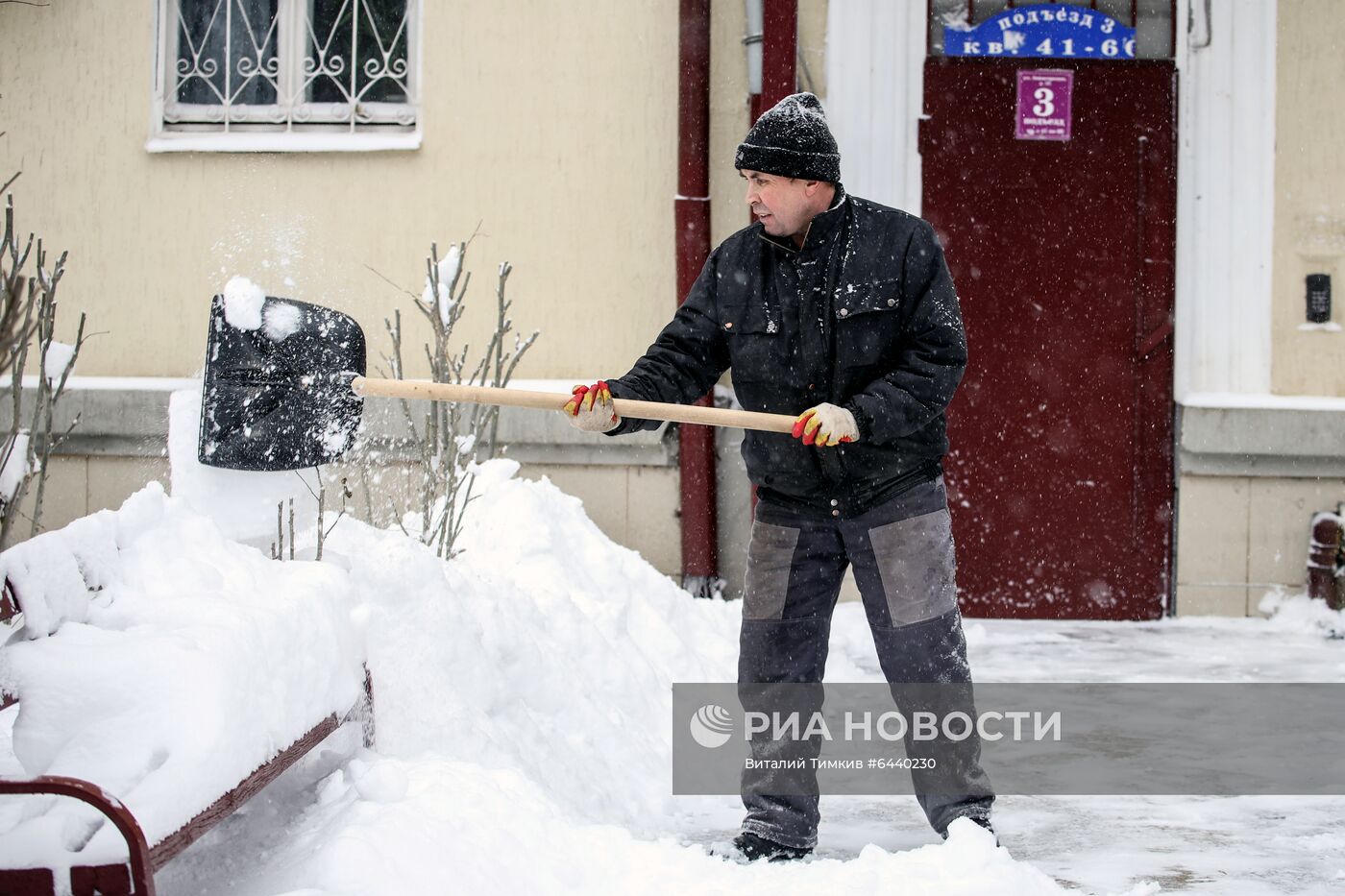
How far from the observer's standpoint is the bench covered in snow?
2.02m

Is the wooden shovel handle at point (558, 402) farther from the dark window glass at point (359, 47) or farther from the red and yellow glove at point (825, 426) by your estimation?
the dark window glass at point (359, 47)

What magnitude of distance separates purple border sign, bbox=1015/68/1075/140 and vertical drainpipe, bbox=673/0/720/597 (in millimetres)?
1545

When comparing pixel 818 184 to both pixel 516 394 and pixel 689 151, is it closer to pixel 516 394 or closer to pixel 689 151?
pixel 516 394

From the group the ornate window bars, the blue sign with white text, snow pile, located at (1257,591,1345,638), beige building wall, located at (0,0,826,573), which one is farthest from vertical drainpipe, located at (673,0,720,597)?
snow pile, located at (1257,591,1345,638)

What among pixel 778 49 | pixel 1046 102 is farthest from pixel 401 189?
pixel 1046 102

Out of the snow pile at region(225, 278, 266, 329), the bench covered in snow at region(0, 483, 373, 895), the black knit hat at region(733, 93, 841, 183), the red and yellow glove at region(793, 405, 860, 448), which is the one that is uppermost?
the black knit hat at region(733, 93, 841, 183)

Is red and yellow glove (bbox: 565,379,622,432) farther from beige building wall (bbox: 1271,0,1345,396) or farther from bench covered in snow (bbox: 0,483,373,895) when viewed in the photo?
beige building wall (bbox: 1271,0,1345,396)

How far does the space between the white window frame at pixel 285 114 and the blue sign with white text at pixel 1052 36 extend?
279cm

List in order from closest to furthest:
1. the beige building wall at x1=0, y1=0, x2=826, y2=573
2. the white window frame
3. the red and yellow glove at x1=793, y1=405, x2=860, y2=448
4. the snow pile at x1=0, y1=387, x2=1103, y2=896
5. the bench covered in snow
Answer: the bench covered in snow < the snow pile at x1=0, y1=387, x2=1103, y2=896 < the red and yellow glove at x1=793, y1=405, x2=860, y2=448 < the beige building wall at x1=0, y1=0, x2=826, y2=573 < the white window frame

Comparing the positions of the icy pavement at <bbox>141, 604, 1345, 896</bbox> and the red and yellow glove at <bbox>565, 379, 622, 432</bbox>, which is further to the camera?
the red and yellow glove at <bbox>565, 379, 622, 432</bbox>

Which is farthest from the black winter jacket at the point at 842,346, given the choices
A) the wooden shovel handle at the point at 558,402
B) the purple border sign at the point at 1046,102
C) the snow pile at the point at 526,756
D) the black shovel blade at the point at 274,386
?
the purple border sign at the point at 1046,102

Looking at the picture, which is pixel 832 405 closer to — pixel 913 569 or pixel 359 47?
pixel 913 569

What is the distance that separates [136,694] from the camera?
89.4 inches

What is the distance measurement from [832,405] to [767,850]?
3.63ft
